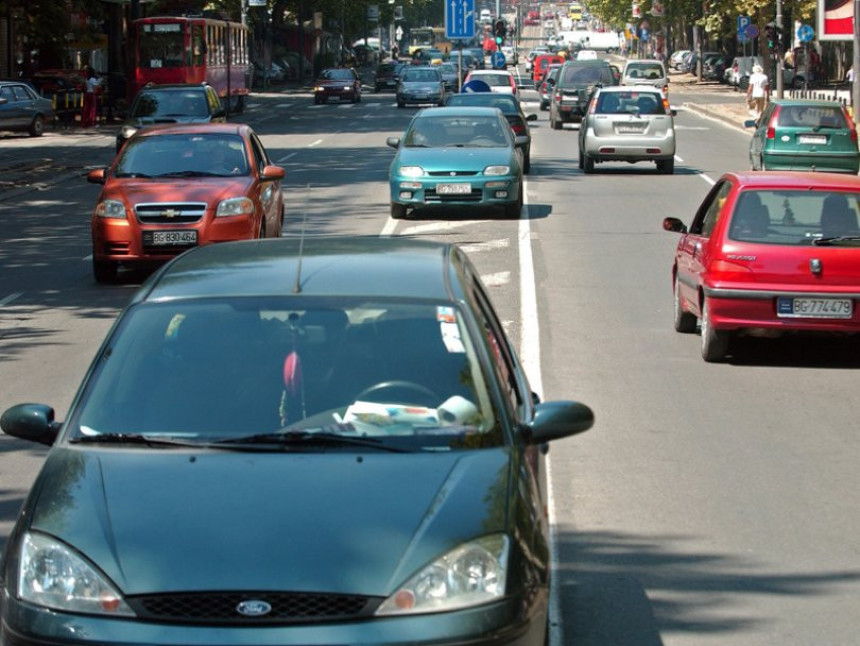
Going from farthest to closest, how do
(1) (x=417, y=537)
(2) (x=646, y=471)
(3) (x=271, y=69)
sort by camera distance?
(3) (x=271, y=69)
(2) (x=646, y=471)
(1) (x=417, y=537)

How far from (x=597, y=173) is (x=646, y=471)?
24.4 m

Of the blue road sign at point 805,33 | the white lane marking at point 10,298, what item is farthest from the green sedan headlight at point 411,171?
the blue road sign at point 805,33

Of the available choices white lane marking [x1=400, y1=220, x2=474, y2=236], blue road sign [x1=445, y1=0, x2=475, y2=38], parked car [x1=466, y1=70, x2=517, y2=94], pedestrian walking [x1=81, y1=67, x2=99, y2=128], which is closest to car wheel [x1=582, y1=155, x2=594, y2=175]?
white lane marking [x1=400, y1=220, x2=474, y2=236]

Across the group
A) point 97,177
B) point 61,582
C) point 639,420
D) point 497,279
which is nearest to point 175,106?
point 97,177

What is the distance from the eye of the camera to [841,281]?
1222 cm

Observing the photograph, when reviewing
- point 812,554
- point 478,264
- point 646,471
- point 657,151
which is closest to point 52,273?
point 478,264

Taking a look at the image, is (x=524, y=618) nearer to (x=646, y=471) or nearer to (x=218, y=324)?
(x=218, y=324)

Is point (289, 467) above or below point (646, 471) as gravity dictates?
above

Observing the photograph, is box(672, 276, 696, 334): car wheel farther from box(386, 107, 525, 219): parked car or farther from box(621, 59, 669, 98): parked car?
box(621, 59, 669, 98): parked car

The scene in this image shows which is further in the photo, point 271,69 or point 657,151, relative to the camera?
point 271,69

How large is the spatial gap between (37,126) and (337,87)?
25.7 metres

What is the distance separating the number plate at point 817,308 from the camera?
40.0ft

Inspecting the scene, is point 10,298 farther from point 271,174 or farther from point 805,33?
point 805,33

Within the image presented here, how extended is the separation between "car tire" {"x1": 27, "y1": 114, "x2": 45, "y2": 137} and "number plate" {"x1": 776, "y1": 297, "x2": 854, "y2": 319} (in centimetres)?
3683
